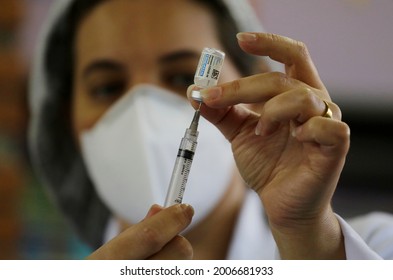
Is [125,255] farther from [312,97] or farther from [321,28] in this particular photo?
[321,28]

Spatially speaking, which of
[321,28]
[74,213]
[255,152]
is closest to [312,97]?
[255,152]

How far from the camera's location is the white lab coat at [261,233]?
1034 mm

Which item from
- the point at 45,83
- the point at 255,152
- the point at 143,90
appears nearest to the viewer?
the point at 255,152

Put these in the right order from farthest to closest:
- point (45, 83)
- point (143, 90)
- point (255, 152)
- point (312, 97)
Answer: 1. point (45, 83)
2. point (143, 90)
3. point (255, 152)
4. point (312, 97)

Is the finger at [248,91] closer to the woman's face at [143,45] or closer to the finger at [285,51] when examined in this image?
the finger at [285,51]

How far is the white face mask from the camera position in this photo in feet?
3.82

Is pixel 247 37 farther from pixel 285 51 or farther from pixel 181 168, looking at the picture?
pixel 181 168

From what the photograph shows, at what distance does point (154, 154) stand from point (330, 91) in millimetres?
449

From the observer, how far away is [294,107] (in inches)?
26.6

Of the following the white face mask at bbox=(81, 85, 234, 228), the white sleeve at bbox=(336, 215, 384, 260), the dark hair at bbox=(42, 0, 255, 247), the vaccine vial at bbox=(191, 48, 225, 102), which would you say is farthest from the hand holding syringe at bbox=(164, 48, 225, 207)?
the dark hair at bbox=(42, 0, 255, 247)

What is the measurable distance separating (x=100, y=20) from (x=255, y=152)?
25.6 inches

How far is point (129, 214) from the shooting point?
3.99 feet

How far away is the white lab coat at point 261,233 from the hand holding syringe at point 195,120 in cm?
32

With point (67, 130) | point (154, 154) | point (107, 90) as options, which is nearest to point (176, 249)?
point (154, 154)
